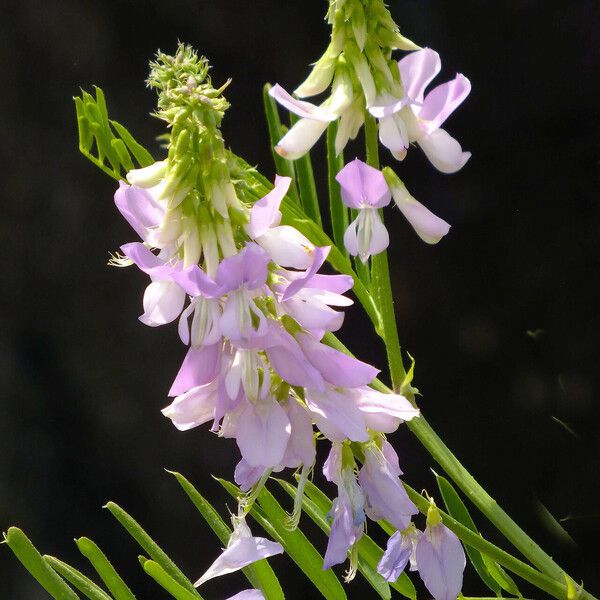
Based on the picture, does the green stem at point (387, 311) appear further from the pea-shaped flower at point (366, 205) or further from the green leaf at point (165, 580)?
the green leaf at point (165, 580)

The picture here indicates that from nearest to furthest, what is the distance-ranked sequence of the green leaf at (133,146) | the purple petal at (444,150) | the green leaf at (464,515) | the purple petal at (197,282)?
the purple petal at (197,282), the purple petal at (444,150), the green leaf at (133,146), the green leaf at (464,515)

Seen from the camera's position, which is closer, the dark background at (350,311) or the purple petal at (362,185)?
the purple petal at (362,185)

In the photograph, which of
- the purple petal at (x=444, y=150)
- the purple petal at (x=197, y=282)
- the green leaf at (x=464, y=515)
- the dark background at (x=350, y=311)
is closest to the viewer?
the purple petal at (x=197, y=282)

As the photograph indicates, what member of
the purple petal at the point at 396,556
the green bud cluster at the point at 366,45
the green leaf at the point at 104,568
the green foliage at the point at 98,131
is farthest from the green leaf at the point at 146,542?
the green bud cluster at the point at 366,45

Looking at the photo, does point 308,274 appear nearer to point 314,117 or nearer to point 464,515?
point 314,117

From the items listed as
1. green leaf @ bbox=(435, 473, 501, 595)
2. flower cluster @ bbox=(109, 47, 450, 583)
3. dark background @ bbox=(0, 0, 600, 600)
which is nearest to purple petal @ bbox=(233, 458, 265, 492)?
flower cluster @ bbox=(109, 47, 450, 583)

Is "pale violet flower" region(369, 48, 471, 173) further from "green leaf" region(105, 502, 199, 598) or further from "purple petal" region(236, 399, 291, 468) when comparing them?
"green leaf" region(105, 502, 199, 598)

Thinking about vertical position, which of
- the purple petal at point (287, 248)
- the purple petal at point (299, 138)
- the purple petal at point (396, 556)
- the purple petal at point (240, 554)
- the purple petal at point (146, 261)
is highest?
the purple petal at point (299, 138)
